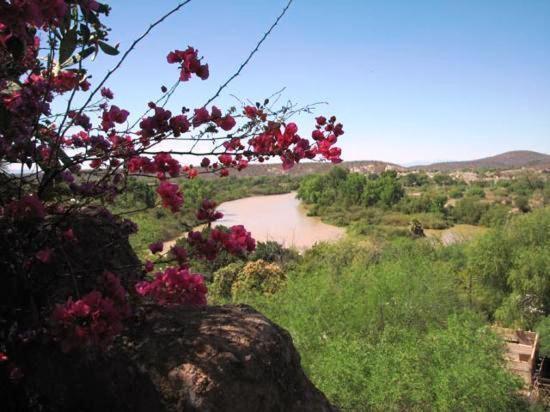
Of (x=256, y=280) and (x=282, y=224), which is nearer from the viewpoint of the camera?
(x=256, y=280)

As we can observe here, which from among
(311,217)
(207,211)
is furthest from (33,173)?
(311,217)

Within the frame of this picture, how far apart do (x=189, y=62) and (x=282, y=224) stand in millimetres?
47639

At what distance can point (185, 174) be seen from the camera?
305 centimetres

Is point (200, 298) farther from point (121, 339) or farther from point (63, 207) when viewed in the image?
point (63, 207)

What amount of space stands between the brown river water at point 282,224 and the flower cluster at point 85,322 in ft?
104

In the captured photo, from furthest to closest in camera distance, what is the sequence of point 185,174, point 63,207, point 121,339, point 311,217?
point 311,217 < point 185,174 < point 63,207 < point 121,339

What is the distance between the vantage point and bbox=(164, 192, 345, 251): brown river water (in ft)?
133

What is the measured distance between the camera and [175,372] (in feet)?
5.76

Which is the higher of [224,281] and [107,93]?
[107,93]

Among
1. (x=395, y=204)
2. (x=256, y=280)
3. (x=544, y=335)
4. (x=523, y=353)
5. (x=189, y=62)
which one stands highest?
(x=189, y=62)

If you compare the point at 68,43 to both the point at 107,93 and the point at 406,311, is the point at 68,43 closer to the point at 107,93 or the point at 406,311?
the point at 107,93

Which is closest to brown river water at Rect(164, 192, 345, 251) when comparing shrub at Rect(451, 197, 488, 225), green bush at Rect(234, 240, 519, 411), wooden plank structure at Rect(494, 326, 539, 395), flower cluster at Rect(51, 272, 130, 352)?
shrub at Rect(451, 197, 488, 225)

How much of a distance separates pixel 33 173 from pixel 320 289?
10.5 meters

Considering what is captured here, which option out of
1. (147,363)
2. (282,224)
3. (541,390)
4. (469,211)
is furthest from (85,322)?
(469,211)
